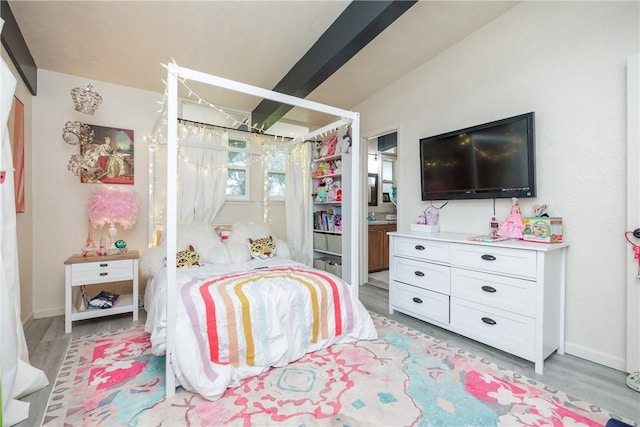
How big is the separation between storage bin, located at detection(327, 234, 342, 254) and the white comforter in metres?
1.41

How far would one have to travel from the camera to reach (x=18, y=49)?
2377mm

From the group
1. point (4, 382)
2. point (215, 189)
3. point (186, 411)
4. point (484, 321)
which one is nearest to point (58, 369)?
point (4, 382)

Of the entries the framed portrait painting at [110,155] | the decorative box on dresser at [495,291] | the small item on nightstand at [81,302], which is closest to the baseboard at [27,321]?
the small item on nightstand at [81,302]

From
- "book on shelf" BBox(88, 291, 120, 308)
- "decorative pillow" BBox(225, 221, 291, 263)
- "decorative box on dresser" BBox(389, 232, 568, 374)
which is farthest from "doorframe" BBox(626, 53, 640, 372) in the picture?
"book on shelf" BBox(88, 291, 120, 308)

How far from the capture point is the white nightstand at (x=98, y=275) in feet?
8.69

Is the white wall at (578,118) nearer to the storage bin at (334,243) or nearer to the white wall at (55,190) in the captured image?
the storage bin at (334,243)

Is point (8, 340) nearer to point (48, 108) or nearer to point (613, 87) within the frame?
point (48, 108)

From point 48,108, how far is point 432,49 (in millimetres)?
4095

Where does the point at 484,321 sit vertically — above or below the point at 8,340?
below

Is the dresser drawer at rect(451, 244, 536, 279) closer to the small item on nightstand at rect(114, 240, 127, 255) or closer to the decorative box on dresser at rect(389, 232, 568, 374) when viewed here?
the decorative box on dresser at rect(389, 232, 568, 374)

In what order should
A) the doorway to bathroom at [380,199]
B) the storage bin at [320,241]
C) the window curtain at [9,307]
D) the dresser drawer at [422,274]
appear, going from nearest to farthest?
the window curtain at [9,307] < the dresser drawer at [422,274] < the storage bin at [320,241] < the doorway to bathroom at [380,199]

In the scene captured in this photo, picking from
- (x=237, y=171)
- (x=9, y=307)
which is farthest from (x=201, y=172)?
(x=9, y=307)

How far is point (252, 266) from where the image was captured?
2.88m

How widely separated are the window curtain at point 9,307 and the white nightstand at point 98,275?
99cm
